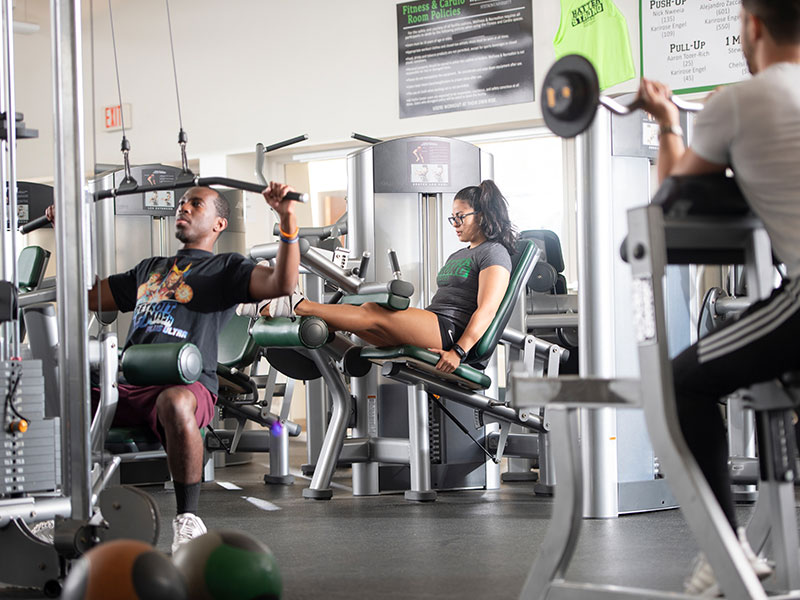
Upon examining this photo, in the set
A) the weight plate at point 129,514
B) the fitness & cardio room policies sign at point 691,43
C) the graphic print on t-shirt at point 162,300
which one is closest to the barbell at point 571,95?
the weight plate at point 129,514

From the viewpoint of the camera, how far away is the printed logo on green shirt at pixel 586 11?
4.16 metres

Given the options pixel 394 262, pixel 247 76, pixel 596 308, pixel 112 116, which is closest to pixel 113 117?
pixel 112 116

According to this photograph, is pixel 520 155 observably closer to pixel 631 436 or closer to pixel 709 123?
pixel 631 436

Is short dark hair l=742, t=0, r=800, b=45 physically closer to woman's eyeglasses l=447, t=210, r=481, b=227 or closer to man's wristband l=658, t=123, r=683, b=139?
man's wristband l=658, t=123, r=683, b=139

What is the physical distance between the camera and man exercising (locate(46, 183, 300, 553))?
2.68 metres

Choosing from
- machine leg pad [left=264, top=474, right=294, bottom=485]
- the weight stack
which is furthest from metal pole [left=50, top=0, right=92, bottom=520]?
machine leg pad [left=264, top=474, right=294, bottom=485]

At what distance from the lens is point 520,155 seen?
636 centimetres

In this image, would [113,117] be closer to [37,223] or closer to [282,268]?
[37,223]

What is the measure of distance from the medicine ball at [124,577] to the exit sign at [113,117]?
626 centimetres

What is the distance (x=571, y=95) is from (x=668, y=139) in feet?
0.77

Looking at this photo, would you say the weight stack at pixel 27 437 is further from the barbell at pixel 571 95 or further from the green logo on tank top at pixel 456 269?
the green logo on tank top at pixel 456 269

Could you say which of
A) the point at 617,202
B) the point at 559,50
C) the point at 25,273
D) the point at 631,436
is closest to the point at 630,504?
the point at 631,436

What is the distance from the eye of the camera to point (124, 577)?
143cm

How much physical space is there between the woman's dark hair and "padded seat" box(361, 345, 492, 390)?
1.83 ft
